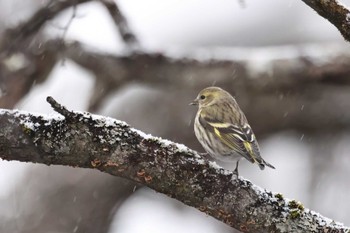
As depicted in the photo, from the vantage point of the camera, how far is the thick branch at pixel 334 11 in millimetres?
3588

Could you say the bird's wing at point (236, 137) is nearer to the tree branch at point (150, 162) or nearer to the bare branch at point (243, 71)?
the tree branch at point (150, 162)

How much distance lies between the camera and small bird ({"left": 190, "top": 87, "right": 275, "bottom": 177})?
4777 millimetres

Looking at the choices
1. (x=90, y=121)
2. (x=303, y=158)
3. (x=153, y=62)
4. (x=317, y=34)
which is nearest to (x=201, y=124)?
(x=90, y=121)

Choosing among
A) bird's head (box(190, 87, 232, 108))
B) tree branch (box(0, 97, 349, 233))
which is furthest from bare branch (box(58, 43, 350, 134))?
tree branch (box(0, 97, 349, 233))

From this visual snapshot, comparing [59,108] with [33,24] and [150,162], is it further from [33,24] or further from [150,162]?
[33,24]

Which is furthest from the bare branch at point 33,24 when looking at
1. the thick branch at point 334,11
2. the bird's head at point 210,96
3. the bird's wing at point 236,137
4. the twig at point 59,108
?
the thick branch at point 334,11

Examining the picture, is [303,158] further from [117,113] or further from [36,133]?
[36,133]

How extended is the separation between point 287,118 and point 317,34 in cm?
780

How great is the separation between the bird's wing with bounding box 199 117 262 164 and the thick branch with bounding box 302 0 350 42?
1316 millimetres

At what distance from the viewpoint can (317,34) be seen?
1670cm

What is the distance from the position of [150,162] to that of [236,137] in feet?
4.75

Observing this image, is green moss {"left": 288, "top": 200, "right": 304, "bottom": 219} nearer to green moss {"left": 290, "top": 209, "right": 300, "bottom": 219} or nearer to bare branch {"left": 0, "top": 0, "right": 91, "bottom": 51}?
green moss {"left": 290, "top": 209, "right": 300, "bottom": 219}

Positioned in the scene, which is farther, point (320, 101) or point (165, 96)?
point (165, 96)

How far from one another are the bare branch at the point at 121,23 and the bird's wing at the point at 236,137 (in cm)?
286
